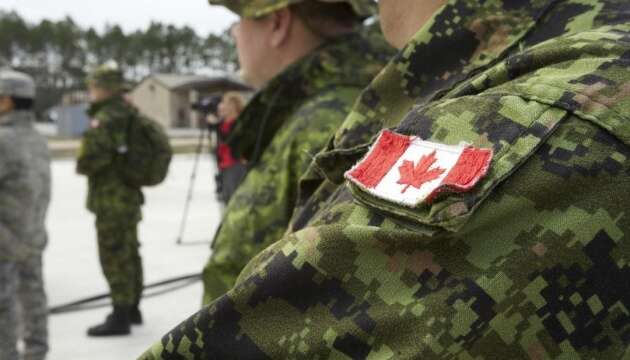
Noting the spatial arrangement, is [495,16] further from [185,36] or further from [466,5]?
[185,36]

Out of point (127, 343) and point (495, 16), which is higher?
point (495, 16)

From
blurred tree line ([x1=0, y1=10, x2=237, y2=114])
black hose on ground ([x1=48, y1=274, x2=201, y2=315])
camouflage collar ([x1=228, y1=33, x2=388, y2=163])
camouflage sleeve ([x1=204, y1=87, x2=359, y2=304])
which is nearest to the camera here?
camouflage sleeve ([x1=204, y1=87, x2=359, y2=304])

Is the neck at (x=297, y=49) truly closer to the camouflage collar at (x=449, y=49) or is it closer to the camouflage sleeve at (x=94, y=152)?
the camouflage collar at (x=449, y=49)

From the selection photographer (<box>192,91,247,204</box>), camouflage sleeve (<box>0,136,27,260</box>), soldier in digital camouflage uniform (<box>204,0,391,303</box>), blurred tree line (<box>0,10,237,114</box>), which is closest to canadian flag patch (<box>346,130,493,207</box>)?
soldier in digital camouflage uniform (<box>204,0,391,303</box>)

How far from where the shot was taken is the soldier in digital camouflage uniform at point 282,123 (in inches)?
69.2

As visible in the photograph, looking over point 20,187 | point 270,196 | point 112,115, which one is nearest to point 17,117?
point 20,187

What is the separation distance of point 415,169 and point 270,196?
42.9 inches

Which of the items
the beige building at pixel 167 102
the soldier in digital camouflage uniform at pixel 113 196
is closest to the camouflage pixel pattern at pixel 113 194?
the soldier in digital camouflage uniform at pixel 113 196

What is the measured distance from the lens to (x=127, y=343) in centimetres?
446

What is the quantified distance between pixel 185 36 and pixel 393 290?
72.4 meters

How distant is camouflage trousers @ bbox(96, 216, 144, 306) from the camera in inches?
180

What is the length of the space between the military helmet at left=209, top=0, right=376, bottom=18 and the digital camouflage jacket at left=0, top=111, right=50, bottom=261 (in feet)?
6.75

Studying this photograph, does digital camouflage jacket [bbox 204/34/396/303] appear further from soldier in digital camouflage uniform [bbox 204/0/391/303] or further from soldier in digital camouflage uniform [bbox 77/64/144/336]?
soldier in digital camouflage uniform [bbox 77/64/144/336]

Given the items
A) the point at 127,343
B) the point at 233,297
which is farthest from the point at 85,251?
the point at 233,297
